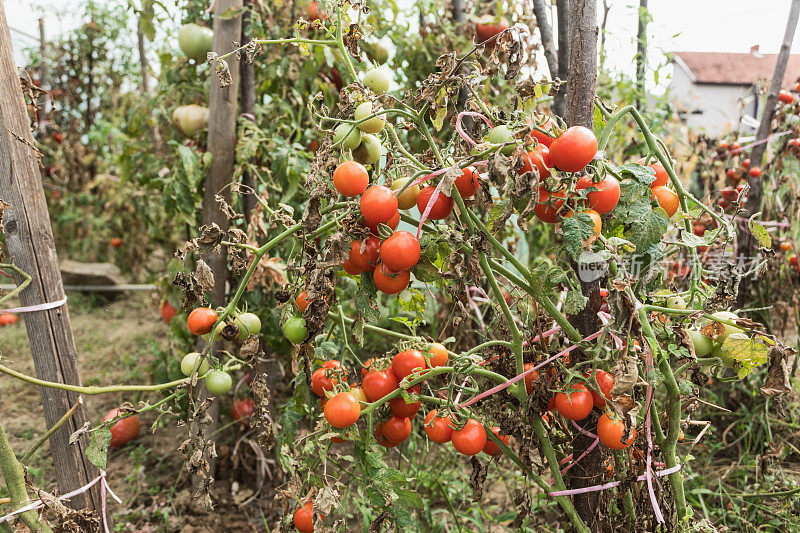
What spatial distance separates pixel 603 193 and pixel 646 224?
88 mm

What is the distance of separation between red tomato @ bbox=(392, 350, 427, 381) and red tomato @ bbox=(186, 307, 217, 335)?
37 cm

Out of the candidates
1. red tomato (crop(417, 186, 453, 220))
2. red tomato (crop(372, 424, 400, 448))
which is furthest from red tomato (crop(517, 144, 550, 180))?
red tomato (crop(372, 424, 400, 448))

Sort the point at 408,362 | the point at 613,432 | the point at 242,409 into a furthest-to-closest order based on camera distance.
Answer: the point at 242,409
the point at 408,362
the point at 613,432

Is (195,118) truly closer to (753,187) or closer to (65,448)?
(65,448)

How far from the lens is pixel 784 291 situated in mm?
2203

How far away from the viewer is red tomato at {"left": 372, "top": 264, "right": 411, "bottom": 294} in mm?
854

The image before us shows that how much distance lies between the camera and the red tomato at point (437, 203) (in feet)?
2.78

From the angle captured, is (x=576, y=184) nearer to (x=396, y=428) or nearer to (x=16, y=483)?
(x=396, y=428)

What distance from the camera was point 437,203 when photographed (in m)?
0.85

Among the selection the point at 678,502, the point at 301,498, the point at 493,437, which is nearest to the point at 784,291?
the point at 678,502

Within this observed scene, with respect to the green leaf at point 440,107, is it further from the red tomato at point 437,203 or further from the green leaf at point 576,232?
the green leaf at point 576,232

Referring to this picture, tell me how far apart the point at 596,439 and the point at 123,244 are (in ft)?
15.1

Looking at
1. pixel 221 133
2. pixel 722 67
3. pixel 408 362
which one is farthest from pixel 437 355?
pixel 722 67

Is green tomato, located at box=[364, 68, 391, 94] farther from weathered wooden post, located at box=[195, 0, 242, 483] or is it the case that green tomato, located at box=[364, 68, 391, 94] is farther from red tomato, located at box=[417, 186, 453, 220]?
weathered wooden post, located at box=[195, 0, 242, 483]
